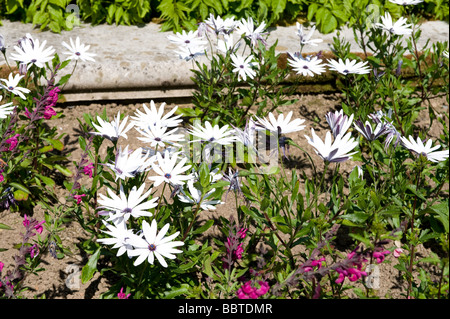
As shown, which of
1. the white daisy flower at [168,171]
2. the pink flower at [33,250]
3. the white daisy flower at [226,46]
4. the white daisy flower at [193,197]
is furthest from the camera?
the white daisy flower at [226,46]

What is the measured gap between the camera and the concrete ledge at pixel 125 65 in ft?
10.6

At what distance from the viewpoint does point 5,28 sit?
3.80 meters

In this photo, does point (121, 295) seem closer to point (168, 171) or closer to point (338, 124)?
point (168, 171)

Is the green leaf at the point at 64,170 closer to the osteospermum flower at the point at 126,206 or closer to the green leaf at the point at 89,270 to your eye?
the green leaf at the point at 89,270

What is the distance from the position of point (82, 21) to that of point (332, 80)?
204 cm

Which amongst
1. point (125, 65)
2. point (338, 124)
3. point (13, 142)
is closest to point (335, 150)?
point (338, 124)

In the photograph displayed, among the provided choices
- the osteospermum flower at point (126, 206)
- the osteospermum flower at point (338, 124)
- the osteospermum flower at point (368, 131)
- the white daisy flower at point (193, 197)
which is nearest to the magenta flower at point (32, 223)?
the osteospermum flower at point (126, 206)

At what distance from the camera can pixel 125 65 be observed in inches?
129

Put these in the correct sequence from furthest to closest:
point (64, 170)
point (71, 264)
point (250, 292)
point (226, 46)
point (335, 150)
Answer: point (226, 46) < point (64, 170) < point (71, 264) < point (250, 292) < point (335, 150)

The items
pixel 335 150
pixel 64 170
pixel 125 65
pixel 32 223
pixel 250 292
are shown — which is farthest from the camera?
pixel 125 65

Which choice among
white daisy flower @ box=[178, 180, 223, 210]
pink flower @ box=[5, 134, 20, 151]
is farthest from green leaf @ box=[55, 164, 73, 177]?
white daisy flower @ box=[178, 180, 223, 210]

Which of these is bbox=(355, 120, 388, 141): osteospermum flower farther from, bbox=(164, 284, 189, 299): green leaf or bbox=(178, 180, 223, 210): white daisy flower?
bbox=(164, 284, 189, 299): green leaf

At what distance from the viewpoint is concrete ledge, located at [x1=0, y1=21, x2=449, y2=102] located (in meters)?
3.23
